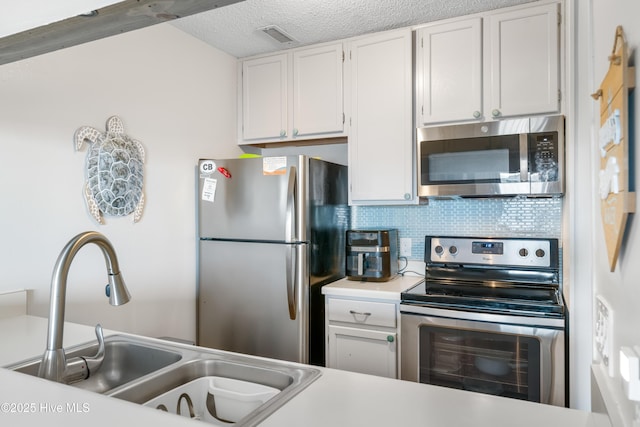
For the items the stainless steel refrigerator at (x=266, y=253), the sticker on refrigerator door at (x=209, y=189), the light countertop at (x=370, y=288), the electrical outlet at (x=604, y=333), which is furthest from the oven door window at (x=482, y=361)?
the sticker on refrigerator door at (x=209, y=189)

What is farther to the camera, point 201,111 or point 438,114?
point 201,111

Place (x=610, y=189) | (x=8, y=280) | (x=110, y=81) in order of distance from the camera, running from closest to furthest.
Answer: (x=610, y=189) < (x=8, y=280) < (x=110, y=81)

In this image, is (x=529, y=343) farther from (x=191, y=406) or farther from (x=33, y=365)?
(x=33, y=365)

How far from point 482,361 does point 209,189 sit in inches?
71.5

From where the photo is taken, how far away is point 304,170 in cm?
246

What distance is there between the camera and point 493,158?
7.48 ft

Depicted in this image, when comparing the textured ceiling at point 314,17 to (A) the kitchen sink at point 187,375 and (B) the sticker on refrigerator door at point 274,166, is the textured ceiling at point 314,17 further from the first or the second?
(A) the kitchen sink at point 187,375

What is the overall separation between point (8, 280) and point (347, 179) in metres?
1.95

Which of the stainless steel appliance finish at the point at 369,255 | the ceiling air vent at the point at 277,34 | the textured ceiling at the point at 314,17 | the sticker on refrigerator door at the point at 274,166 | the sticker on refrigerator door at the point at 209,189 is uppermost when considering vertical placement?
the textured ceiling at the point at 314,17

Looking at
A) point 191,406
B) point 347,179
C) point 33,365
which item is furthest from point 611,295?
point 347,179

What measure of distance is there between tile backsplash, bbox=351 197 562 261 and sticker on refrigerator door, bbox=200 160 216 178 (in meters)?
1.01

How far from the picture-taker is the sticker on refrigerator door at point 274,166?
248 centimetres

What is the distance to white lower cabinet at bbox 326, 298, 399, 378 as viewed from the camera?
230cm

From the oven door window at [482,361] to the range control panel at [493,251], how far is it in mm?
543
